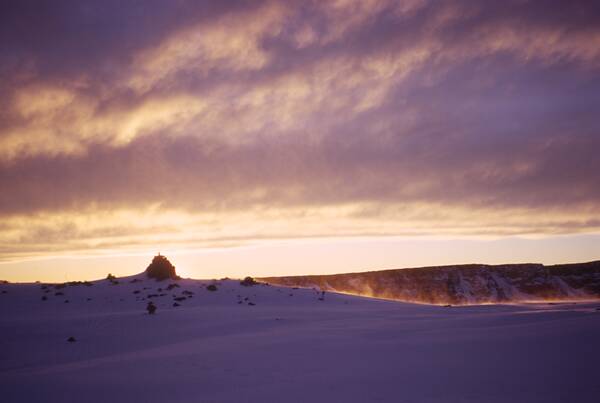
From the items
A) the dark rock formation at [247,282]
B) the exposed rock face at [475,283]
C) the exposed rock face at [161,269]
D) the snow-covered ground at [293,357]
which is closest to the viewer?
the snow-covered ground at [293,357]

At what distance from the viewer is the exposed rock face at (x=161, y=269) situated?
1051 inches

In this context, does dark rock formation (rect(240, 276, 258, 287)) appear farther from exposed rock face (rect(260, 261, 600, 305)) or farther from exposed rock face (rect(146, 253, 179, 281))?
exposed rock face (rect(260, 261, 600, 305))

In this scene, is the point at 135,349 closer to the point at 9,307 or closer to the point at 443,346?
the point at 443,346

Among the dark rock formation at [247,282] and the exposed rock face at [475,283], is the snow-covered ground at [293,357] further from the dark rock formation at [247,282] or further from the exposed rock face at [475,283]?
the exposed rock face at [475,283]

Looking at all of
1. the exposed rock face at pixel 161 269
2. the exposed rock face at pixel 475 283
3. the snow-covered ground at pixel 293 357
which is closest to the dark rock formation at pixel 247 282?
the exposed rock face at pixel 161 269

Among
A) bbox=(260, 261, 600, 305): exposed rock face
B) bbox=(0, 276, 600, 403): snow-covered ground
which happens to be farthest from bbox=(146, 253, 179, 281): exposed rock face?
bbox=(260, 261, 600, 305): exposed rock face

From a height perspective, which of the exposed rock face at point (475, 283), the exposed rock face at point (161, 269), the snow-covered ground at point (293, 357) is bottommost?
the snow-covered ground at point (293, 357)

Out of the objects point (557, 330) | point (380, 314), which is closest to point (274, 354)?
point (557, 330)

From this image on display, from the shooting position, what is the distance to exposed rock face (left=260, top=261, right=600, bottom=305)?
35.9 m

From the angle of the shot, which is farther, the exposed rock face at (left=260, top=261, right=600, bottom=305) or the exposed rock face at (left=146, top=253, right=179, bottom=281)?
the exposed rock face at (left=260, top=261, right=600, bottom=305)

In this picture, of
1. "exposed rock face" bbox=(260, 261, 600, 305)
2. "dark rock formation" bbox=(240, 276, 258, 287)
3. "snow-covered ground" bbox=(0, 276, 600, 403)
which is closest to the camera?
"snow-covered ground" bbox=(0, 276, 600, 403)

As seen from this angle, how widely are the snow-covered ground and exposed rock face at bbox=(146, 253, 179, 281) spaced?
7.38m

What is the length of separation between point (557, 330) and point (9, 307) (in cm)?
2282

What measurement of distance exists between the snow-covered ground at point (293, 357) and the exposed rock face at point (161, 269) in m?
7.38
